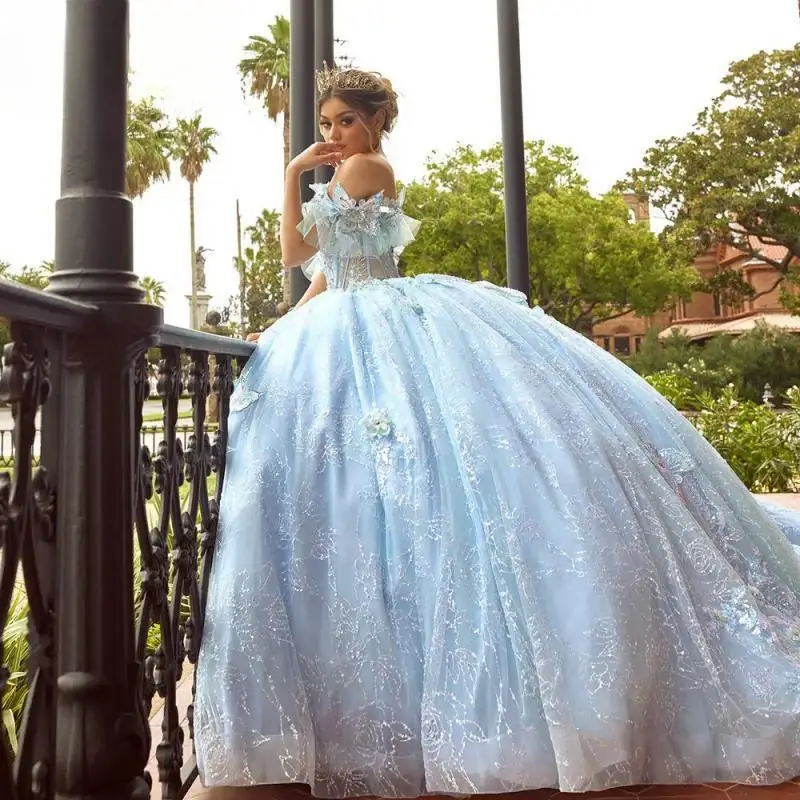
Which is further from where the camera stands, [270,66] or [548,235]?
[548,235]

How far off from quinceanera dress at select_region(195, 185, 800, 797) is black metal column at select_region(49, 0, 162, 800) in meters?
0.36

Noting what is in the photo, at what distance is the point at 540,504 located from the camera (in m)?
2.08

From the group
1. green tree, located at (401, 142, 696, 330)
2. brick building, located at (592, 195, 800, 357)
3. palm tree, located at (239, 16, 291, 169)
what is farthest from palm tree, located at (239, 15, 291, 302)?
brick building, located at (592, 195, 800, 357)

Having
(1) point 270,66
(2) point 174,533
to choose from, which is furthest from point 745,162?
(2) point 174,533

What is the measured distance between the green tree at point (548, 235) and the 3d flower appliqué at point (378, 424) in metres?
23.7

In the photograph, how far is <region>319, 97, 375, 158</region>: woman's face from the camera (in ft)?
9.71

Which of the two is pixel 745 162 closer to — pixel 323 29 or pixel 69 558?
pixel 323 29

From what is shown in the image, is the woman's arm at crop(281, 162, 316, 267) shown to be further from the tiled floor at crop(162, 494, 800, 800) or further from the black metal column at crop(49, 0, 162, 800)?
the tiled floor at crop(162, 494, 800, 800)

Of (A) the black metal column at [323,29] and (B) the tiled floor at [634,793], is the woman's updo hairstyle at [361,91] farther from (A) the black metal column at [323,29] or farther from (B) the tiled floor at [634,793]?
(B) the tiled floor at [634,793]

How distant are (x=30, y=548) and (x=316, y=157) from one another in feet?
6.11

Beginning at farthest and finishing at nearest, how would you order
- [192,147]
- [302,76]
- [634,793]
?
[192,147]
[302,76]
[634,793]

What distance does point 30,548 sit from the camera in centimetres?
139

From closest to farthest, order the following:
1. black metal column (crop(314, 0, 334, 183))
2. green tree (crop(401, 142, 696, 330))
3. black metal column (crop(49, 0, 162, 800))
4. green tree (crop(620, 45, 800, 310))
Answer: black metal column (crop(49, 0, 162, 800))
black metal column (crop(314, 0, 334, 183))
green tree (crop(620, 45, 800, 310))
green tree (crop(401, 142, 696, 330))

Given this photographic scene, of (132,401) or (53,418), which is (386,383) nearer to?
(132,401)
